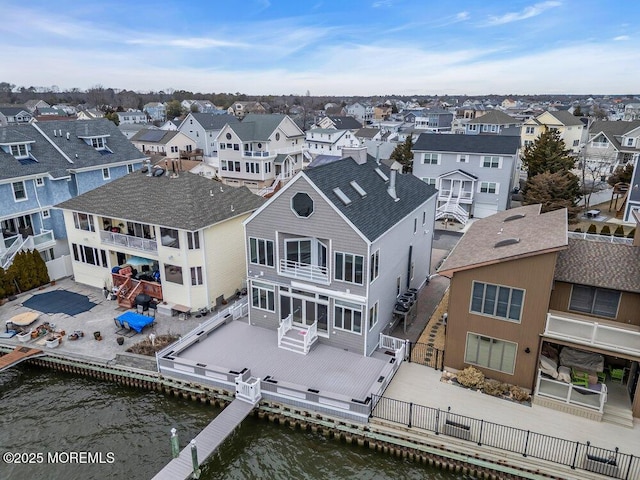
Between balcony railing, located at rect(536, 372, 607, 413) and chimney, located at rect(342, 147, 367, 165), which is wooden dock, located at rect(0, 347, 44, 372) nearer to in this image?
chimney, located at rect(342, 147, 367, 165)

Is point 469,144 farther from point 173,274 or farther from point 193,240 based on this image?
point 173,274

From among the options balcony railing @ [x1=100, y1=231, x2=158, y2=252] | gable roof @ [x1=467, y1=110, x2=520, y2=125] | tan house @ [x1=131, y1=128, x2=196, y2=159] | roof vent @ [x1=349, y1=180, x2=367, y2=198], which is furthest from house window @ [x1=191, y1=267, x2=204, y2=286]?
gable roof @ [x1=467, y1=110, x2=520, y2=125]

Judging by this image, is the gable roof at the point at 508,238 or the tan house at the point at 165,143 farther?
the tan house at the point at 165,143

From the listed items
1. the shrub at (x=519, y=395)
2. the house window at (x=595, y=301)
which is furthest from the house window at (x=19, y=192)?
the house window at (x=595, y=301)

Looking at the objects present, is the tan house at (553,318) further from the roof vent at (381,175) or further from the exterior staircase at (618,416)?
the roof vent at (381,175)

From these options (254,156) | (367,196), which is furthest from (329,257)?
(254,156)

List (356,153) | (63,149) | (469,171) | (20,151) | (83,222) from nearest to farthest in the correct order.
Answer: (356,153), (83,222), (20,151), (63,149), (469,171)

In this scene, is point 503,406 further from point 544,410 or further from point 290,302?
point 290,302
